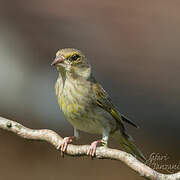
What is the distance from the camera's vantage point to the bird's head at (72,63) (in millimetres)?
4910

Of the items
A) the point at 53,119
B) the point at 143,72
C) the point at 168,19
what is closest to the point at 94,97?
the point at 53,119

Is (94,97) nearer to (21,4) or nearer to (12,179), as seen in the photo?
(12,179)

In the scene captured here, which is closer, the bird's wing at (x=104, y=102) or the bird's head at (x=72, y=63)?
the bird's head at (x=72, y=63)

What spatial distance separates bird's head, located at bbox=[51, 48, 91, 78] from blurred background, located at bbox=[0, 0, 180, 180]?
11.2 ft

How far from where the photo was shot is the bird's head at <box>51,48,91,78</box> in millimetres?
4910

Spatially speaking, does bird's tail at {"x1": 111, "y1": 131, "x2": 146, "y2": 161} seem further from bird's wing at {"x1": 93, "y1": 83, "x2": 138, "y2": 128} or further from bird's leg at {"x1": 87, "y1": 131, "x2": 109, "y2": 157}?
bird's leg at {"x1": 87, "y1": 131, "x2": 109, "y2": 157}

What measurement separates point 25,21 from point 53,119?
6.10ft

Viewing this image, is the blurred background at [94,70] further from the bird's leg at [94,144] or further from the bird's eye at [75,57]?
the bird's eye at [75,57]

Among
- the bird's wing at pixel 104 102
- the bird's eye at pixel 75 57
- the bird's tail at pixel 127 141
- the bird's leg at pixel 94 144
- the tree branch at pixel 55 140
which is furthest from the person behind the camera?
the bird's tail at pixel 127 141

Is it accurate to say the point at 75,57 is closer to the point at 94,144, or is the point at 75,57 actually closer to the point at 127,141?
the point at 94,144

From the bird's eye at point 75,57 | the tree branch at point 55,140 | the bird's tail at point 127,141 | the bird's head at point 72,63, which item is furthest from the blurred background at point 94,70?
the tree branch at point 55,140

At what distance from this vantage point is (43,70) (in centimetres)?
923

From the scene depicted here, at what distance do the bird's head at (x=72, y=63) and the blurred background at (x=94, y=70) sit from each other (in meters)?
3.41

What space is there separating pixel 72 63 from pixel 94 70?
12.9 ft
